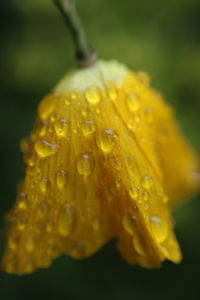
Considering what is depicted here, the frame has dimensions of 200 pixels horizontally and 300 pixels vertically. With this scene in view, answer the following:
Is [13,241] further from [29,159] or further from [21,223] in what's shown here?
[29,159]

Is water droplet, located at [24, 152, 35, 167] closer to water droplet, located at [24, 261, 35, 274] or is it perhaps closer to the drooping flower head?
the drooping flower head

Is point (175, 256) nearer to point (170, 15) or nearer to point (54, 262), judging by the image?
point (54, 262)

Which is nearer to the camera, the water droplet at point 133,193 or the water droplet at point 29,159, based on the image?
the water droplet at point 133,193

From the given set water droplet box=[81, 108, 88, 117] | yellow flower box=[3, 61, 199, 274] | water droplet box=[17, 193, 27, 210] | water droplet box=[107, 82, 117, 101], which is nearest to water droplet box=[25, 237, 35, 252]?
yellow flower box=[3, 61, 199, 274]

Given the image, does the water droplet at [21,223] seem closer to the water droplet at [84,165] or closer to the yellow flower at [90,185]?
the yellow flower at [90,185]

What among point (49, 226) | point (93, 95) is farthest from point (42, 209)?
point (93, 95)

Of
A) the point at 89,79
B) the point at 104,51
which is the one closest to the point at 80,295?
the point at 104,51

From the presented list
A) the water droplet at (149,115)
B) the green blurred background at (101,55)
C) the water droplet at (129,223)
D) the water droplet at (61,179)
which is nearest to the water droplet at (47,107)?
the water droplet at (61,179)
